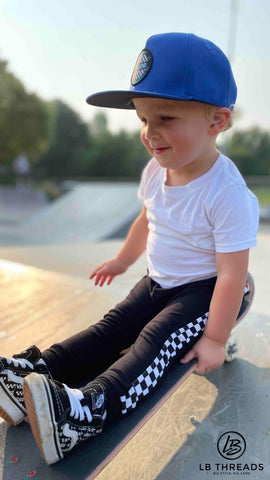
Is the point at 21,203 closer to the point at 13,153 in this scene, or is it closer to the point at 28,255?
the point at 13,153

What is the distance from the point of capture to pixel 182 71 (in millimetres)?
1201

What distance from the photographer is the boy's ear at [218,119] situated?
4.27 feet

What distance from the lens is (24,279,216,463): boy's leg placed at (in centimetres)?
98

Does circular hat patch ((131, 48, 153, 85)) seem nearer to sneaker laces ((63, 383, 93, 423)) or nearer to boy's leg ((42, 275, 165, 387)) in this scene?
boy's leg ((42, 275, 165, 387))

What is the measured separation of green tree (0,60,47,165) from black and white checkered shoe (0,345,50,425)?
20035mm

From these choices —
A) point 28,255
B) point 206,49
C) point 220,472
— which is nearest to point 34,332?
point 220,472

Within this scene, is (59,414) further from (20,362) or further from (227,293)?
(227,293)

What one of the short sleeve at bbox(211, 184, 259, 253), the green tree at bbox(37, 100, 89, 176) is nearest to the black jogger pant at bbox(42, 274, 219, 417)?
the short sleeve at bbox(211, 184, 259, 253)

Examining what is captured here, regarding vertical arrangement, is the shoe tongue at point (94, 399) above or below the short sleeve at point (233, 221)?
below

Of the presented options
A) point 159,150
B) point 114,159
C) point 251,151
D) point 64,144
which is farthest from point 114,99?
point 251,151

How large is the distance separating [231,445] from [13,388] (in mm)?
810

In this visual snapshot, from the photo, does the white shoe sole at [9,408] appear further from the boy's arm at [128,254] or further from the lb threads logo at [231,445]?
the boy's arm at [128,254]

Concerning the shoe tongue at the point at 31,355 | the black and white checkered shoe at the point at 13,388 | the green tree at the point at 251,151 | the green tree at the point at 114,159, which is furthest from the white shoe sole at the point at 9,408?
the green tree at the point at 251,151

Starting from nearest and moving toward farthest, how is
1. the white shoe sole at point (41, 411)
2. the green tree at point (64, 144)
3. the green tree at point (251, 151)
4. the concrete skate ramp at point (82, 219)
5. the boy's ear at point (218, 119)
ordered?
the white shoe sole at point (41, 411)
the boy's ear at point (218, 119)
the concrete skate ramp at point (82, 219)
the green tree at point (64, 144)
the green tree at point (251, 151)
